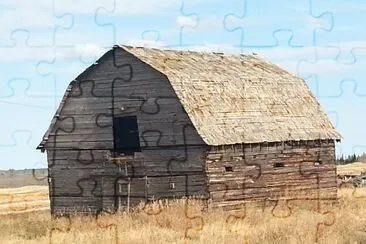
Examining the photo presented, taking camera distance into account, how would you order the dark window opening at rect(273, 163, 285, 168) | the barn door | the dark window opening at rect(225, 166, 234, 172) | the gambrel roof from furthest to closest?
the dark window opening at rect(273, 163, 285, 168) < the barn door < the dark window opening at rect(225, 166, 234, 172) < the gambrel roof

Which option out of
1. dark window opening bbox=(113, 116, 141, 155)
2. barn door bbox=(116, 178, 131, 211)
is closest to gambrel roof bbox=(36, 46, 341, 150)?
dark window opening bbox=(113, 116, 141, 155)

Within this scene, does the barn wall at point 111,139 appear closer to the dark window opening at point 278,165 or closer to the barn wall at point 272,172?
the barn wall at point 272,172

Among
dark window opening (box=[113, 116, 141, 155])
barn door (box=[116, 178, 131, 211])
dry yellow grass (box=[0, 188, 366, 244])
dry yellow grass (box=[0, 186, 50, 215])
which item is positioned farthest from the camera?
dry yellow grass (box=[0, 186, 50, 215])

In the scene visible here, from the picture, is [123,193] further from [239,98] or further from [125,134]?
[239,98]

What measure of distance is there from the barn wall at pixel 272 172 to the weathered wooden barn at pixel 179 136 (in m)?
0.03

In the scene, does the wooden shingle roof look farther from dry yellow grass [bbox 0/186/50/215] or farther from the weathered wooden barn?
dry yellow grass [bbox 0/186/50/215]

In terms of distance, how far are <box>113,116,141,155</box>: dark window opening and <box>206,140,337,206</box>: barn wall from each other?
117 inches

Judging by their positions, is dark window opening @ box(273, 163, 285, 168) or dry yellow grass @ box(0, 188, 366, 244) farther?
dark window opening @ box(273, 163, 285, 168)

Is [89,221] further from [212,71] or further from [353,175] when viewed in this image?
[353,175]

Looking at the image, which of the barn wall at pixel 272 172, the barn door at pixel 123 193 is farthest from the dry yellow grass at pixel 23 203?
the barn wall at pixel 272 172

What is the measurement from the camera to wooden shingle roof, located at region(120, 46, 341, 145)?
25312 millimetres

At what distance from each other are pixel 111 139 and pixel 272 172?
213 inches

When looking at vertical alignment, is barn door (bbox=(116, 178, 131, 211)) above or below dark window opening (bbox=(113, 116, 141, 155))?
below

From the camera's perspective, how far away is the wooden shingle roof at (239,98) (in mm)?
25312
